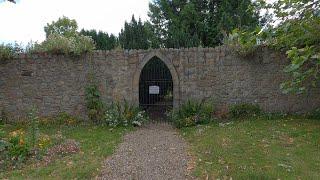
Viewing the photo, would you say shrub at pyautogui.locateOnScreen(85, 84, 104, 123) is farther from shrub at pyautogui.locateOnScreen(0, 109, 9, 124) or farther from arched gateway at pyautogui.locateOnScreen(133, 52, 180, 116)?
shrub at pyautogui.locateOnScreen(0, 109, 9, 124)

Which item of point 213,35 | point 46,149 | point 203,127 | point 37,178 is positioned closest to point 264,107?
point 203,127

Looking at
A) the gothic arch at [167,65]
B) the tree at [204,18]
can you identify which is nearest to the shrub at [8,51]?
the gothic arch at [167,65]

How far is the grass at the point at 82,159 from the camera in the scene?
676 centimetres

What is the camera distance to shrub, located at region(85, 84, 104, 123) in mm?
12398

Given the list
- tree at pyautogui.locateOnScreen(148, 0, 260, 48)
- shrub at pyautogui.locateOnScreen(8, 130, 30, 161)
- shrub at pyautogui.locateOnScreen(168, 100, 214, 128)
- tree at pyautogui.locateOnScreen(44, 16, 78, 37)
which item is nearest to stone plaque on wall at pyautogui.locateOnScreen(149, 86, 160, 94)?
shrub at pyautogui.locateOnScreen(168, 100, 214, 128)

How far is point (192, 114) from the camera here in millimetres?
12000

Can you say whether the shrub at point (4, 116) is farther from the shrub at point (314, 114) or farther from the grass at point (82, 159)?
the shrub at point (314, 114)

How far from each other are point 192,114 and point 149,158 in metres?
4.40

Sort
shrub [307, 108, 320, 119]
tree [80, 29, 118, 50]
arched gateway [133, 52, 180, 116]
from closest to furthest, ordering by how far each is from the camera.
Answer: shrub [307, 108, 320, 119] < arched gateway [133, 52, 180, 116] < tree [80, 29, 118, 50]

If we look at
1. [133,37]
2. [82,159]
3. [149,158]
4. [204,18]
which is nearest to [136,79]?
[149,158]

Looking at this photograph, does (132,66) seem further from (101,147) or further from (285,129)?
(285,129)

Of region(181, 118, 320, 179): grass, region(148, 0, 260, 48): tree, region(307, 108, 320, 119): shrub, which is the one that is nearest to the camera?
region(181, 118, 320, 179): grass

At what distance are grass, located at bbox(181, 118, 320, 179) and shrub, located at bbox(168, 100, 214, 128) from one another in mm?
470

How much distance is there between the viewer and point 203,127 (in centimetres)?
1108
